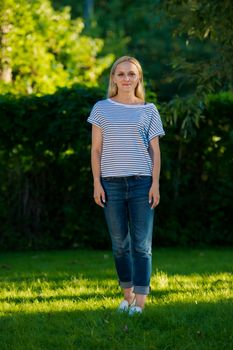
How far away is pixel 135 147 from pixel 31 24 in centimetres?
953

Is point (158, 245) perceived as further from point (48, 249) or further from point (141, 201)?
point (141, 201)

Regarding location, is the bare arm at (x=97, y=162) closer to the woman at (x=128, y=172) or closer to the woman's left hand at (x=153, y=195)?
the woman at (x=128, y=172)

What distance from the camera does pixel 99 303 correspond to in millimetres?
5816

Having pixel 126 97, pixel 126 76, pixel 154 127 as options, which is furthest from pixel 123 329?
pixel 126 76

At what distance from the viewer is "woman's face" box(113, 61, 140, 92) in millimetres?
5344

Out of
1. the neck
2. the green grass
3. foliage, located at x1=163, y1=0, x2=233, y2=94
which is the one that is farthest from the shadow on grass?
foliage, located at x1=163, y1=0, x2=233, y2=94

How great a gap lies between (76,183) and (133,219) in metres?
5.67

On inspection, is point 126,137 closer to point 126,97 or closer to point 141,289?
point 126,97

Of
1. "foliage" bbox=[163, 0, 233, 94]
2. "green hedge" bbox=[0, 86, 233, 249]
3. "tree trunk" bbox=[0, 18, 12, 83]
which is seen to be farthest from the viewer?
"tree trunk" bbox=[0, 18, 12, 83]

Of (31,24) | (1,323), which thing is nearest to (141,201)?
(1,323)

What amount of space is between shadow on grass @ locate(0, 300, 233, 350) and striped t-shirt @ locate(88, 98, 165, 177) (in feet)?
3.31

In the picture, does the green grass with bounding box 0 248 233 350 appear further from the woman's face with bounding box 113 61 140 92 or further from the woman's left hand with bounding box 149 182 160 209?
the woman's face with bounding box 113 61 140 92

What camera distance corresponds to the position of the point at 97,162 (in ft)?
17.4

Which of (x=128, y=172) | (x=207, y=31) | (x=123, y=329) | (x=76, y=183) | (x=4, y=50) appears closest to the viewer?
(x=123, y=329)
